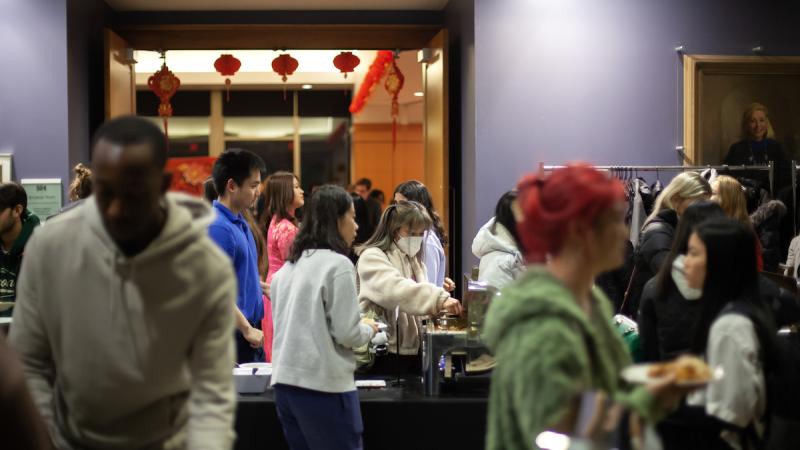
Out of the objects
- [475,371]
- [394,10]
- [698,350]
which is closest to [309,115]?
[394,10]

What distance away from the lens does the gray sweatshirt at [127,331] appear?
6.06ft

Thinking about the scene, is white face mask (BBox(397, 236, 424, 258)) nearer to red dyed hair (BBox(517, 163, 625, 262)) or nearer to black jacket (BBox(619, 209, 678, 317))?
black jacket (BBox(619, 209, 678, 317))

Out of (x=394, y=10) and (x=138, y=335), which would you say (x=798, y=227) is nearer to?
(x=394, y=10)

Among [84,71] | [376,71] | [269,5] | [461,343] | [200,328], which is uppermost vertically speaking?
[269,5]

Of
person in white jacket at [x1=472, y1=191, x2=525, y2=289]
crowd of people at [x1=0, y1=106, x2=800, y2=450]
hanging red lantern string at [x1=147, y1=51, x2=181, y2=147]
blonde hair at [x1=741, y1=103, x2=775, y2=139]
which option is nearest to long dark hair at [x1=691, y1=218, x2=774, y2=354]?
crowd of people at [x1=0, y1=106, x2=800, y2=450]

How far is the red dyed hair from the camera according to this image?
1.82 meters

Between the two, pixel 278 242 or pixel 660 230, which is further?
pixel 278 242

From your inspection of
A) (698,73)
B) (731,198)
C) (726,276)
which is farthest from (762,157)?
(726,276)

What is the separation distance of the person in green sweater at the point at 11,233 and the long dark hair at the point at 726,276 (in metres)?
3.26

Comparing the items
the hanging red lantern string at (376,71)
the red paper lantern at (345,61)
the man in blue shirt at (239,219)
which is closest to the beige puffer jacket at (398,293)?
the man in blue shirt at (239,219)

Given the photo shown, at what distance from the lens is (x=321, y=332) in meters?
3.56

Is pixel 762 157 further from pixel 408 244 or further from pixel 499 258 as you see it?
pixel 408 244

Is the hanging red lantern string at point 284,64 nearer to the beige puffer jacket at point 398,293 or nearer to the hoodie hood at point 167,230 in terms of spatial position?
the beige puffer jacket at point 398,293

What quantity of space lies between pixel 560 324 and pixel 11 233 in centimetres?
368
